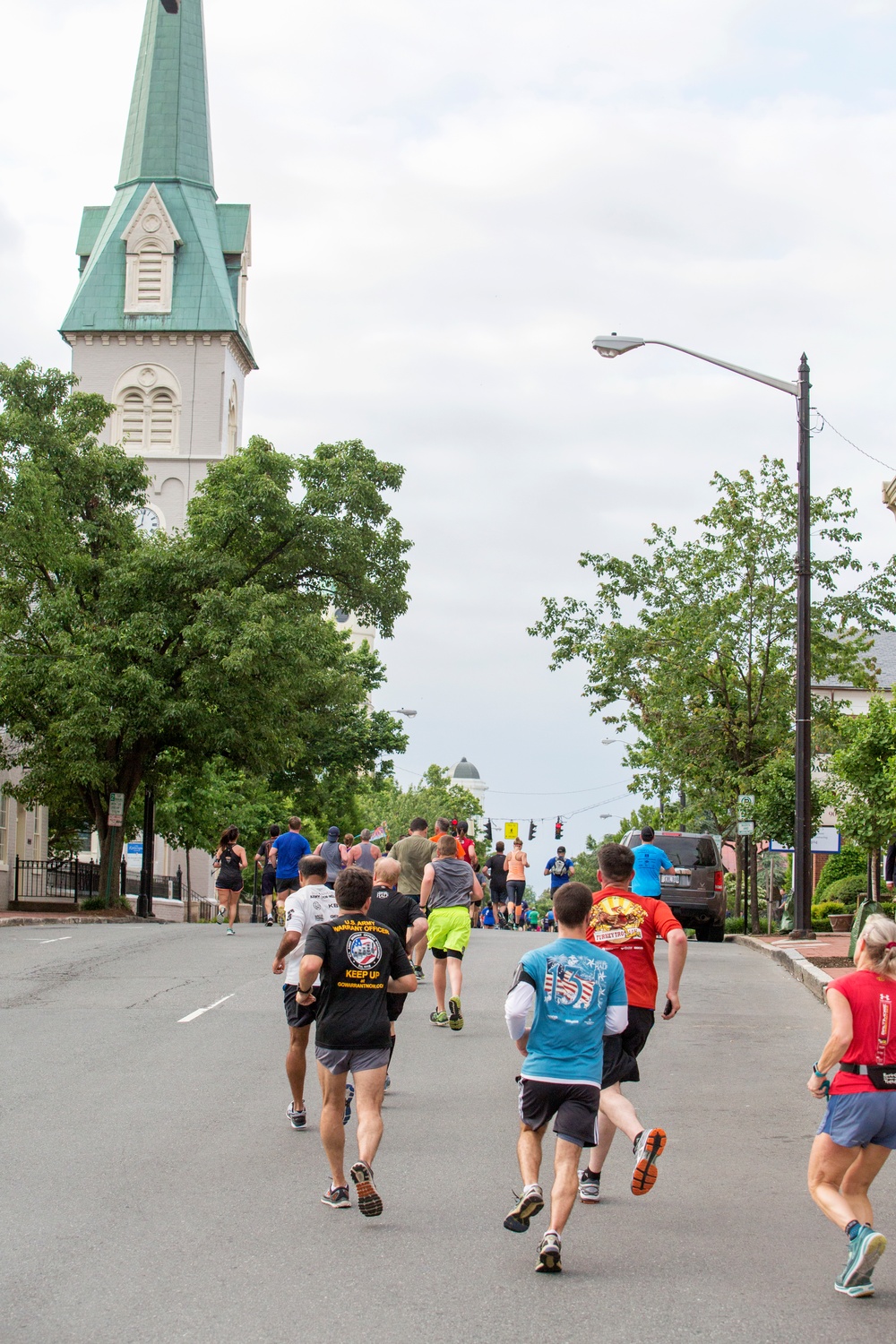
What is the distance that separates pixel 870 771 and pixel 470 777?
553 ft

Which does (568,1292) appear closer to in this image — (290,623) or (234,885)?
(234,885)

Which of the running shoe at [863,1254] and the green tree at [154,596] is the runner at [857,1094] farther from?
the green tree at [154,596]

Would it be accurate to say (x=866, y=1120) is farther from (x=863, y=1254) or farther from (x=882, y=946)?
(x=882, y=946)

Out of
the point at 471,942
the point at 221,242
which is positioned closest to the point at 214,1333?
the point at 471,942

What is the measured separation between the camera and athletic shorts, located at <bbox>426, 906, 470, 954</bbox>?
43.3ft

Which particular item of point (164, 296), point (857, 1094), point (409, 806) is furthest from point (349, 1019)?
point (409, 806)

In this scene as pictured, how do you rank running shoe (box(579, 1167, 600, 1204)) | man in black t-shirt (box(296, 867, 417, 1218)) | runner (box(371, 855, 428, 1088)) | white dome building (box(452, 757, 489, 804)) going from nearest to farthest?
man in black t-shirt (box(296, 867, 417, 1218)) < running shoe (box(579, 1167, 600, 1204)) < runner (box(371, 855, 428, 1088)) < white dome building (box(452, 757, 489, 804))

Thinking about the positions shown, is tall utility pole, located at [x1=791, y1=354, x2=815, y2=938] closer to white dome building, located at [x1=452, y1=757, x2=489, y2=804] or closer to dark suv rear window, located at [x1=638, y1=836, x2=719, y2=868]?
dark suv rear window, located at [x1=638, y1=836, x2=719, y2=868]

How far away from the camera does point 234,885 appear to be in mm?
25797

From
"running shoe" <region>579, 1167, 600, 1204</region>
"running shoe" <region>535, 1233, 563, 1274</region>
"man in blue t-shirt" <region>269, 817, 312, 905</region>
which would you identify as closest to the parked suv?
"man in blue t-shirt" <region>269, 817, 312, 905</region>

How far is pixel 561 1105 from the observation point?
21.0 ft

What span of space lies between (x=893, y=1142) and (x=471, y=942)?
1768 centimetres

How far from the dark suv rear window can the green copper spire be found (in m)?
53.0

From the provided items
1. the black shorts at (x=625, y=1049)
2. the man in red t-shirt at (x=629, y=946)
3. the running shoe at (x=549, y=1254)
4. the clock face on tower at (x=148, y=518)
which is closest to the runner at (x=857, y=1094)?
the running shoe at (x=549, y=1254)
